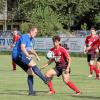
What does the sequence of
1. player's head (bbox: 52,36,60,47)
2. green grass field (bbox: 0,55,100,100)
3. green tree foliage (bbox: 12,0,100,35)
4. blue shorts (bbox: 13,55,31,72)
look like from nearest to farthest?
green grass field (bbox: 0,55,100,100), player's head (bbox: 52,36,60,47), blue shorts (bbox: 13,55,31,72), green tree foliage (bbox: 12,0,100,35)

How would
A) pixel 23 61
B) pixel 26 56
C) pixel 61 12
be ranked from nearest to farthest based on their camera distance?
1. pixel 26 56
2. pixel 23 61
3. pixel 61 12

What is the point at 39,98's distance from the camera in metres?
13.9

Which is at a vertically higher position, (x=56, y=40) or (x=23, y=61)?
(x=56, y=40)

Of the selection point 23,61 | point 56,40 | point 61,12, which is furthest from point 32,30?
point 61,12

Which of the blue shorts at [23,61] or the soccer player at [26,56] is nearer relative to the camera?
the soccer player at [26,56]

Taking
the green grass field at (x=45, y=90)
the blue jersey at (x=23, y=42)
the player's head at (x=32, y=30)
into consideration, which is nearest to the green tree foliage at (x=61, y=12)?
the green grass field at (x=45, y=90)

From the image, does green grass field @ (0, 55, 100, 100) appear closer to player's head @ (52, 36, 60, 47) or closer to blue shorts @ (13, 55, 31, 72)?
blue shorts @ (13, 55, 31, 72)

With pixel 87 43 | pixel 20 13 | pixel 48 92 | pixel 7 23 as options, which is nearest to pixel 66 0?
pixel 20 13

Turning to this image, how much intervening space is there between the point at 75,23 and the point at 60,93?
6277cm

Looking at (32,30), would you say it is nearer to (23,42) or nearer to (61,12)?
(23,42)

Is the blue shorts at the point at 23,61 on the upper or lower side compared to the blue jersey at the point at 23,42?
lower

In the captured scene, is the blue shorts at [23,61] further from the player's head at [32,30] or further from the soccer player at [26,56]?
the player's head at [32,30]

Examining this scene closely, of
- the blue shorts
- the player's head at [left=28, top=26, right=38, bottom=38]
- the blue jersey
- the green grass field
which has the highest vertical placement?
the player's head at [left=28, top=26, right=38, bottom=38]

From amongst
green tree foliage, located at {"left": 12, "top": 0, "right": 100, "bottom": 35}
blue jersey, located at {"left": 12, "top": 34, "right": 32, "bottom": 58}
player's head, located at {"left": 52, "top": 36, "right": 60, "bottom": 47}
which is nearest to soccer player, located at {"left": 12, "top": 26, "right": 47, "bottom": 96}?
blue jersey, located at {"left": 12, "top": 34, "right": 32, "bottom": 58}
